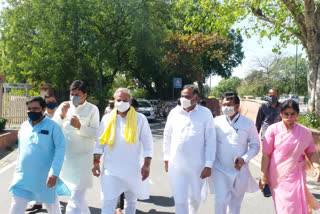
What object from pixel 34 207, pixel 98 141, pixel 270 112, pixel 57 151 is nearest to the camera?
pixel 57 151

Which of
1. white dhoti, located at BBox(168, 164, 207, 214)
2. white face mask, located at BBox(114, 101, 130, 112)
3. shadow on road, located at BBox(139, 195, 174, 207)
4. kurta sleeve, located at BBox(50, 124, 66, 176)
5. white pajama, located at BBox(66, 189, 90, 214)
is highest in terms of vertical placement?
white face mask, located at BBox(114, 101, 130, 112)

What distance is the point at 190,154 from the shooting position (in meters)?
3.97

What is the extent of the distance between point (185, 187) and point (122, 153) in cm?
86

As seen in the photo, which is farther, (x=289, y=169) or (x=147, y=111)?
(x=147, y=111)

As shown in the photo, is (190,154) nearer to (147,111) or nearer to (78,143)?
(78,143)

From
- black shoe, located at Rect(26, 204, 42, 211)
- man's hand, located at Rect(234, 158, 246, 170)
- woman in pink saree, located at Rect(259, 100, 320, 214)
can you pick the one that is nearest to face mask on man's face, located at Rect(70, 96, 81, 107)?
black shoe, located at Rect(26, 204, 42, 211)

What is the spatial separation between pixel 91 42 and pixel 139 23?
333 cm

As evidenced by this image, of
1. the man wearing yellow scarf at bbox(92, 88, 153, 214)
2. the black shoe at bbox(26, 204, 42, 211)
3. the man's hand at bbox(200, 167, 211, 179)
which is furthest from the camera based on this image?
the black shoe at bbox(26, 204, 42, 211)

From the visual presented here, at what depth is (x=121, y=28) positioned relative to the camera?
74.1 ft

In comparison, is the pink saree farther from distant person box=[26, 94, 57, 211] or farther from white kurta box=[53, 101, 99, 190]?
distant person box=[26, 94, 57, 211]

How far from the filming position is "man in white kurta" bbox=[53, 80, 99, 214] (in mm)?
4117

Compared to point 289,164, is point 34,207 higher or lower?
lower

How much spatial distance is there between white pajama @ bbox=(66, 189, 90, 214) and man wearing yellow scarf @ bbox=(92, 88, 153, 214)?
40 cm

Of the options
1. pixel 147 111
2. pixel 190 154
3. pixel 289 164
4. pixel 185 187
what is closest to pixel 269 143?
pixel 289 164
